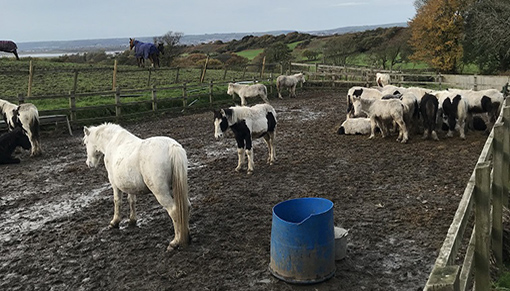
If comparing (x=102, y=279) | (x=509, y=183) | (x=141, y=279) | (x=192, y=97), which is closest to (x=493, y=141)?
(x=509, y=183)

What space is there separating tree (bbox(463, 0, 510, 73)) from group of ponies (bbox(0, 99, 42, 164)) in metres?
24.1

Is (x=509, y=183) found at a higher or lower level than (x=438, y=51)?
lower

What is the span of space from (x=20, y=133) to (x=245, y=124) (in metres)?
6.36

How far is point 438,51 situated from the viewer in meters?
28.5

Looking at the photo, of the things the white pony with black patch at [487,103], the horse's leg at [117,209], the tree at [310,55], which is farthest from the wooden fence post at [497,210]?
the tree at [310,55]

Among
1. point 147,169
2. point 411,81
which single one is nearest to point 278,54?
point 411,81

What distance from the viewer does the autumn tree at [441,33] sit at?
27453 millimetres

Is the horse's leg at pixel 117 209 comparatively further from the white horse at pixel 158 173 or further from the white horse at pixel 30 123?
the white horse at pixel 30 123

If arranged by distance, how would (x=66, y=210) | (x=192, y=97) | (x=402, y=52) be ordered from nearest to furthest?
(x=66, y=210), (x=192, y=97), (x=402, y=52)

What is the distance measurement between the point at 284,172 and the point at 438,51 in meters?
25.0

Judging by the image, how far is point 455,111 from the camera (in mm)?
10125

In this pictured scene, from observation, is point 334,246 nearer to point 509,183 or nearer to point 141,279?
point 141,279

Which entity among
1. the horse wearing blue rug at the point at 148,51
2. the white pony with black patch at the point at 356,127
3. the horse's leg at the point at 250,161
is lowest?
the horse's leg at the point at 250,161

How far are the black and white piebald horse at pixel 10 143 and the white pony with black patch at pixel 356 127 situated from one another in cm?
891
